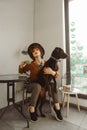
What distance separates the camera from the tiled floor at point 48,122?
2.08 m

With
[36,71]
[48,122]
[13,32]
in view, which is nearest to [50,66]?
[36,71]

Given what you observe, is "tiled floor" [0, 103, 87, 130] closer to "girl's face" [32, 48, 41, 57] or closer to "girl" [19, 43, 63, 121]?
"girl" [19, 43, 63, 121]

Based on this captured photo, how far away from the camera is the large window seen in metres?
2.75

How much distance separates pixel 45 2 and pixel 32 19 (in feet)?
1.42

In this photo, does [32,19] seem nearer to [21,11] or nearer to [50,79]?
[21,11]

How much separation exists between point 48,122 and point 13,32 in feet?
5.52

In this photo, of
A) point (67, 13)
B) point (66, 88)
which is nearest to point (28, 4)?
point (67, 13)

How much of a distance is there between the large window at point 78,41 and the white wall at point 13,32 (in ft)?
2.75

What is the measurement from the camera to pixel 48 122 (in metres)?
2.23

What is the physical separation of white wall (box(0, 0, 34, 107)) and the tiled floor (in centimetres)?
A: 41

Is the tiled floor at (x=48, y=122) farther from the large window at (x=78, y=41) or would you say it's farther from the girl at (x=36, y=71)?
the large window at (x=78, y=41)

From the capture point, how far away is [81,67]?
2.81m

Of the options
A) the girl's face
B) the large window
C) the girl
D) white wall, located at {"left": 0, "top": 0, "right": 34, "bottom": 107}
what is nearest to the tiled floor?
the girl

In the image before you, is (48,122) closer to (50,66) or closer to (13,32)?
(50,66)
